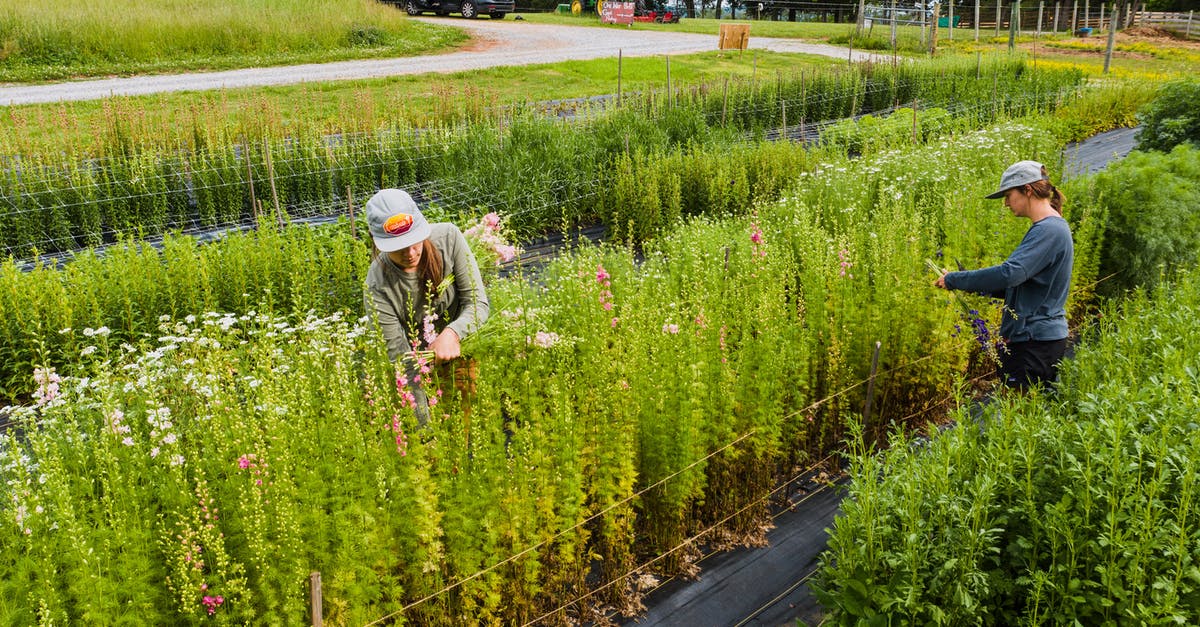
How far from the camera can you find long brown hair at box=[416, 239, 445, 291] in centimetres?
382

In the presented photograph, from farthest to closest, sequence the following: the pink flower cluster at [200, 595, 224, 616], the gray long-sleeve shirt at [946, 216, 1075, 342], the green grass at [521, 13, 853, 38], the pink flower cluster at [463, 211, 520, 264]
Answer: the green grass at [521, 13, 853, 38] → the pink flower cluster at [463, 211, 520, 264] → the gray long-sleeve shirt at [946, 216, 1075, 342] → the pink flower cluster at [200, 595, 224, 616]

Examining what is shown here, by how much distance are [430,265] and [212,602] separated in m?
1.70

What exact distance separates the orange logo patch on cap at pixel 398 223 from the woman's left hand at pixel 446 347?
18.5 inches

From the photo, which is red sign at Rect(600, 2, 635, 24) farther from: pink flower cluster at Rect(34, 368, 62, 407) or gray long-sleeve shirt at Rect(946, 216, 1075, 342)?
pink flower cluster at Rect(34, 368, 62, 407)

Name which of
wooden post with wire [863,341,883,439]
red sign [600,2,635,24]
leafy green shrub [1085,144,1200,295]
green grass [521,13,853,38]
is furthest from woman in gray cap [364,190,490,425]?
red sign [600,2,635,24]

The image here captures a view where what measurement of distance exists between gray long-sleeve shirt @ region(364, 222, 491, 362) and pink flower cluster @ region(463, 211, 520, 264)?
155 centimetres

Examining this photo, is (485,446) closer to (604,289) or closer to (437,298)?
(437,298)

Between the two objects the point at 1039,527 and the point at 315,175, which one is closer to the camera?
the point at 1039,527

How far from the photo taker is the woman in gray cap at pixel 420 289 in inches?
142

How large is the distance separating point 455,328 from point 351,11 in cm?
2430

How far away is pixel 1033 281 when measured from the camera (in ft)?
14.5

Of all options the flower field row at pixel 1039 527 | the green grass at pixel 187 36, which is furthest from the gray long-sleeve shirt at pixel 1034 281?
the green grass at pixel 187 36

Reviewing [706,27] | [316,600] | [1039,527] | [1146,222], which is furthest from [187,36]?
[1039,527]

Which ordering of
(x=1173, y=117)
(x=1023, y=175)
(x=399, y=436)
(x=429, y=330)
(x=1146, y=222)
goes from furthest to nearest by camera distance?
(x=1173, y=117)
(x=1146, y=222)
(x=1023, y=175)
(x=429, y=330)
(x=399, y=436)
